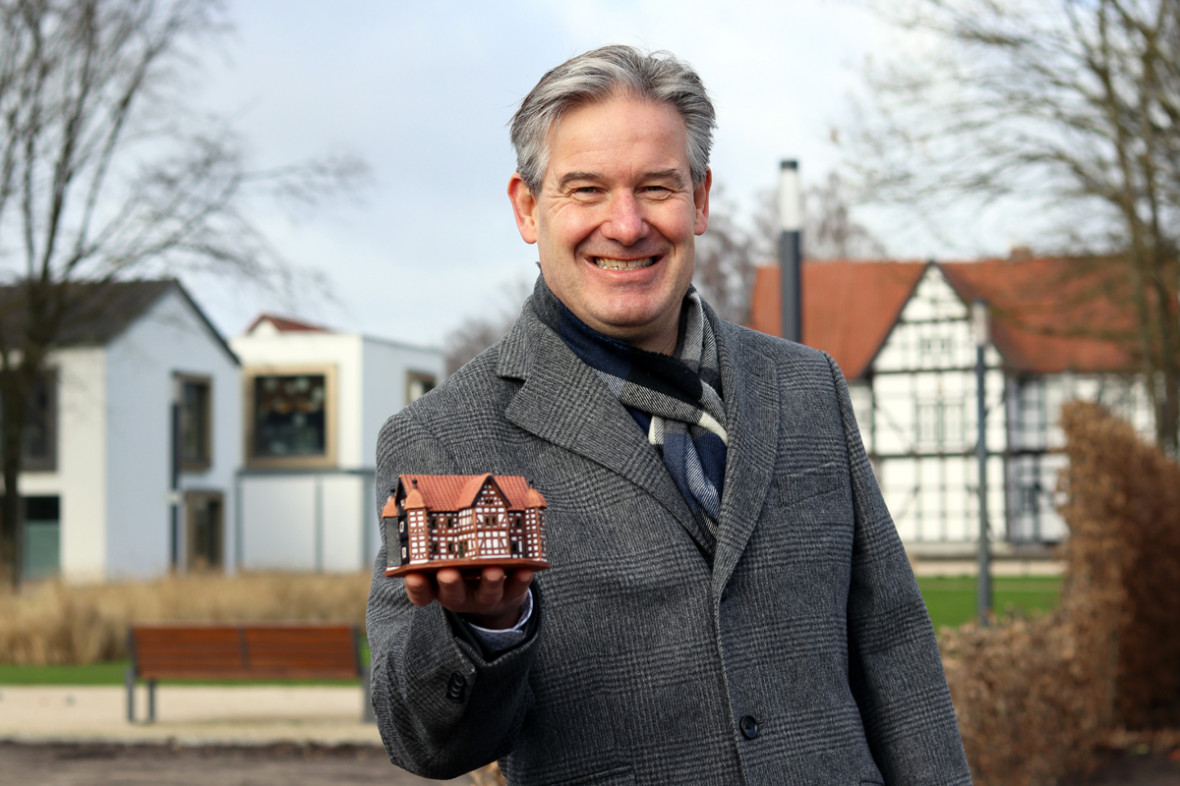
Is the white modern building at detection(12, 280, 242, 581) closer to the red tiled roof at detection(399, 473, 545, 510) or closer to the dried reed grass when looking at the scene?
the dried reed grass

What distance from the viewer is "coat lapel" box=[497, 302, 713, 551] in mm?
2332

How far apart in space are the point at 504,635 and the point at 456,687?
93 mm

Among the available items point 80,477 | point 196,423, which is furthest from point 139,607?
point 196,423

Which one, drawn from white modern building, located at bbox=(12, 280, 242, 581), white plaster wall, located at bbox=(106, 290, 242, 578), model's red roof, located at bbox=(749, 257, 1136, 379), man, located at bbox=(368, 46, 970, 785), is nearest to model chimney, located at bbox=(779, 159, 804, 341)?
man, located at bbox=(368, 46, 970, 785)

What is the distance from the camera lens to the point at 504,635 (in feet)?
6.29

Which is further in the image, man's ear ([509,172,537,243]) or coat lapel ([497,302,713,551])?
man's ear ([509,172,537,243])

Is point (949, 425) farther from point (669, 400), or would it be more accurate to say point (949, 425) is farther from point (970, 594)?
point (669, 400)

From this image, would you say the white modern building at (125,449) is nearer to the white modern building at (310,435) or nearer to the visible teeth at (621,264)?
the white modern building at (310,435)

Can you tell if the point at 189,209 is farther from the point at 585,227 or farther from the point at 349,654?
the point at 585,227

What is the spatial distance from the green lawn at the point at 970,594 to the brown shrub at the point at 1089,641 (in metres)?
6.71

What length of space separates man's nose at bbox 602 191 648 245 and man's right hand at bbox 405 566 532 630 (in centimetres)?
65

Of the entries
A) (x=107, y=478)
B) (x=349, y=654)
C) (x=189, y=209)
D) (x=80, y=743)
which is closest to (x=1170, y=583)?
(x=349, y=654)

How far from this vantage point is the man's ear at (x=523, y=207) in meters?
2.47

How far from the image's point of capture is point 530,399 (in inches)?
94.0
